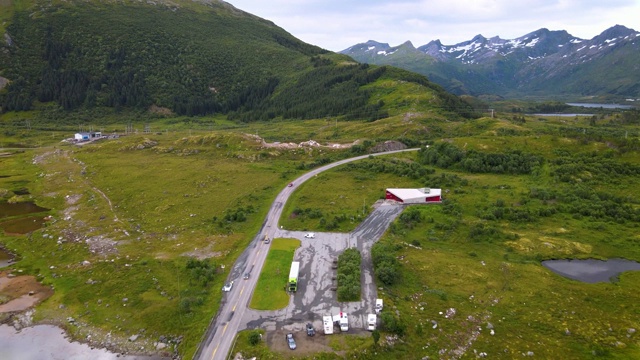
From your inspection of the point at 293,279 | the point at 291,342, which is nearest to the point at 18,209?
the point at 293,279

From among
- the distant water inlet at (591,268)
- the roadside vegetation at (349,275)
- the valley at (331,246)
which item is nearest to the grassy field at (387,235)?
the valley at (331,246)

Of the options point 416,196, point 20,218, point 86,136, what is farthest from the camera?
point 86,136

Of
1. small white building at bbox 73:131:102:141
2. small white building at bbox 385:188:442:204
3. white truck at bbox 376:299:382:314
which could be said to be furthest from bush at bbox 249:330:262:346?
small white building at bbox 73:131:102:141

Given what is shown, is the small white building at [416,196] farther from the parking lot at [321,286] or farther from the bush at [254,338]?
the bush at [254,338]

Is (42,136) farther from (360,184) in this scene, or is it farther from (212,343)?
(212,343)

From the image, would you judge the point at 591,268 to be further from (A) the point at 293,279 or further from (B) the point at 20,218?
(B) the point at 20,218

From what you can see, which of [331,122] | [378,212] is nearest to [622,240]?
[378,212]
